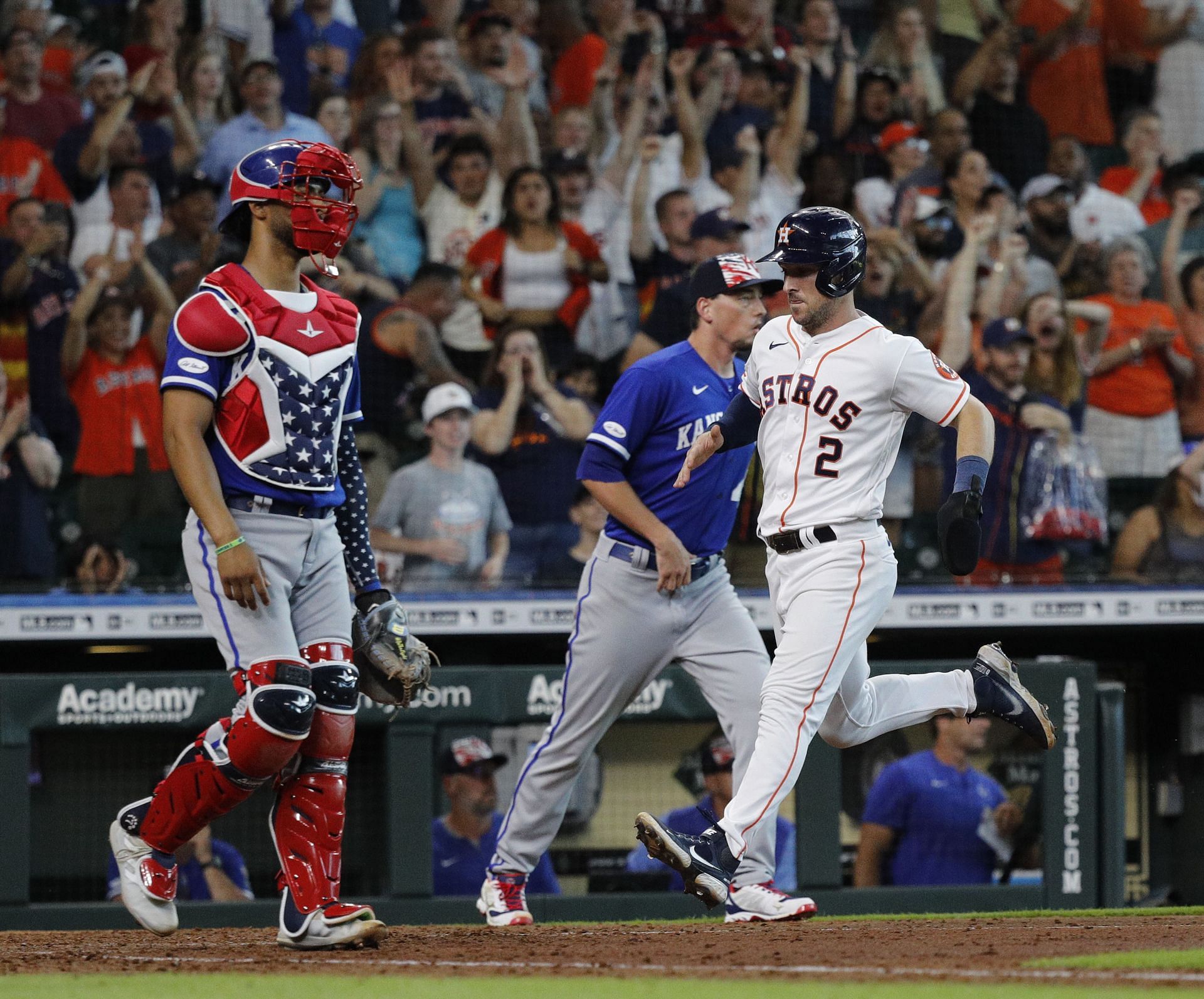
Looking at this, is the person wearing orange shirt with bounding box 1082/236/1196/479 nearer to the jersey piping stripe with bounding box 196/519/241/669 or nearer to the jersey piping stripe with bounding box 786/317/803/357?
the jersey piping stripe with bounding box 786/317/803/357

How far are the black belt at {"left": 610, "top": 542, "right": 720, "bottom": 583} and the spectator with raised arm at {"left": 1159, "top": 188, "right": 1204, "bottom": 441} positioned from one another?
481 cm

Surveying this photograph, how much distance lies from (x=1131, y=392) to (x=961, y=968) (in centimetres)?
621

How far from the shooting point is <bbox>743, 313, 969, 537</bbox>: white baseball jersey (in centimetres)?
414

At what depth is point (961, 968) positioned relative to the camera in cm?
338

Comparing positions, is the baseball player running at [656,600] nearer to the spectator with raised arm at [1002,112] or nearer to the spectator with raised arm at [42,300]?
the spectator with raised arm at [42,300]

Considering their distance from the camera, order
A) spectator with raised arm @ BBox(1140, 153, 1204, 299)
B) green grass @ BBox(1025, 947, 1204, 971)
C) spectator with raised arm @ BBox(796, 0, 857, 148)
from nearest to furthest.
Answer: green grass @ BBox(1025, 947, 1204, 971), spectator with raised arm @ BBox(1140, 153, 1204, 299), spectator with raised arm @ BBox(796, 0, 857, 148)

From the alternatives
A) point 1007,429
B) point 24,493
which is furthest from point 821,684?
point 24,493

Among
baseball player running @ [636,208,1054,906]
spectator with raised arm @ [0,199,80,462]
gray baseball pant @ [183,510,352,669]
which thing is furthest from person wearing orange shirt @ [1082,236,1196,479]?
gray baseball pant @ [183,510,352,669]

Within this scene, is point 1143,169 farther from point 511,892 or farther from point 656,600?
point 511,892

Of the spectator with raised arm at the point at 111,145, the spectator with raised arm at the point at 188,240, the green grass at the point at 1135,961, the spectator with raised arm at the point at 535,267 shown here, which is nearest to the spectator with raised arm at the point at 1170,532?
the spectator with raised arm at the point at 535,267

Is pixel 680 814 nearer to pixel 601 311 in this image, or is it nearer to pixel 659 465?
pixel 659 465

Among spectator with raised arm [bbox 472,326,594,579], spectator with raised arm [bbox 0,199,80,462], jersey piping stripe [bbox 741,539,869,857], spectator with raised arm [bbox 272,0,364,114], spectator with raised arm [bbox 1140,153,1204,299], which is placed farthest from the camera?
spectator with raised arm [bbox 1140,153,1204,299]

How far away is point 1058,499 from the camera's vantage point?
8.54m

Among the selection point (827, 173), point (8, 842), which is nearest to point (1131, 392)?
point (827, 173)
